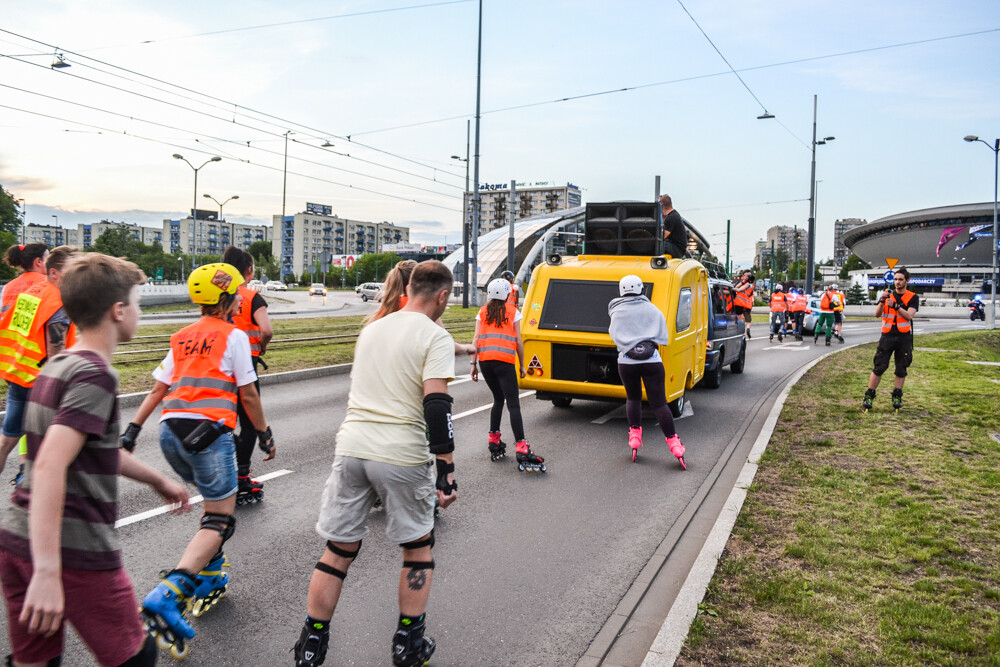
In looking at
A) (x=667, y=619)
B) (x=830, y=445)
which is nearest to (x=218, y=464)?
(x=667, y=619)

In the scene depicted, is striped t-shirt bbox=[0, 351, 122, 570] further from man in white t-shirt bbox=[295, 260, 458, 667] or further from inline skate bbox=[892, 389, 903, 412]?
inline skate bbox=[892, 389, 903, 412]

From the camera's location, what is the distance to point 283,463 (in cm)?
725

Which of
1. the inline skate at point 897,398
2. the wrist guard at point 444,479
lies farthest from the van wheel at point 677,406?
the wrist guard at point 444,479

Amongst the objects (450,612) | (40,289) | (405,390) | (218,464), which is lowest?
(450,612)

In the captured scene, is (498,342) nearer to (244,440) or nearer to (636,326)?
(636,326)

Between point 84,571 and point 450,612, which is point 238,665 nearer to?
point 450,612

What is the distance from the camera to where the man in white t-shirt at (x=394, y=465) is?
10.7 feet

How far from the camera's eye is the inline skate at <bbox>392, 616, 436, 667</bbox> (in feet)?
11.0

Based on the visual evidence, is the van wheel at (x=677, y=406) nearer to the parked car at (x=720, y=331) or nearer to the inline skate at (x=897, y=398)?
the parked car at (x=720, y=331)

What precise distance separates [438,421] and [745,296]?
54.8 feet

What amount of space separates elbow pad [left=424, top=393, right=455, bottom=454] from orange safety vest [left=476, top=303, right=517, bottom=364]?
4136mm

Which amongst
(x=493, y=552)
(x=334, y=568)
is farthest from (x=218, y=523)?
(x=493, y=552)

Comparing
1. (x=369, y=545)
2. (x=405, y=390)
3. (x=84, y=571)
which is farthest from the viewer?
(x=369, y=545)

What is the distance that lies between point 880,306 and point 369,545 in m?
8.35
